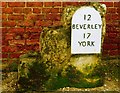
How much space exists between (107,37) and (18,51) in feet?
3.07

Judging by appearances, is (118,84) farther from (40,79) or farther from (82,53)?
(40,79)

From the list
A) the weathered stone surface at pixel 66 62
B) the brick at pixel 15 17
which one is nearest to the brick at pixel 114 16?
the weathered stone surface at pixel 66 62

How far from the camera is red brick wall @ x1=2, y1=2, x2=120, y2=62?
3.25m

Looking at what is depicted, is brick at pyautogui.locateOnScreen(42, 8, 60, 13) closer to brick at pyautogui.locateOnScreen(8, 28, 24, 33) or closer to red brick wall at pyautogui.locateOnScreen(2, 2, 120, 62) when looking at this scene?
red brick wall at pyautogui.locateOnScreen(2, 2, 120, 62)

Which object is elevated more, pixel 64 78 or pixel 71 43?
pixel 71 43

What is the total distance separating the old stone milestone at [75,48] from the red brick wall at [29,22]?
45 centimetres

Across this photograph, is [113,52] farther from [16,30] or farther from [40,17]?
[16,30]

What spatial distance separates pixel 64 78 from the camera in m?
2.92

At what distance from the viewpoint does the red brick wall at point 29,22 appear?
3.25 metres

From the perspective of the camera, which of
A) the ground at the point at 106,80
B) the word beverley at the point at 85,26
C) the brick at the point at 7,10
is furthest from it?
the brick at the point at 7,10

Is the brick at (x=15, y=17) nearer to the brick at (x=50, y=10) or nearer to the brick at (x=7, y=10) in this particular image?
the brick at (x=7, y=10)

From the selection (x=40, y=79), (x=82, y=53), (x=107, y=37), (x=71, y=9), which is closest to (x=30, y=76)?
(x=40, y=79)

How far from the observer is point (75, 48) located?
2.85 meters

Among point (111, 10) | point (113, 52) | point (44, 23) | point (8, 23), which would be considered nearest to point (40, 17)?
point (44, 23)
